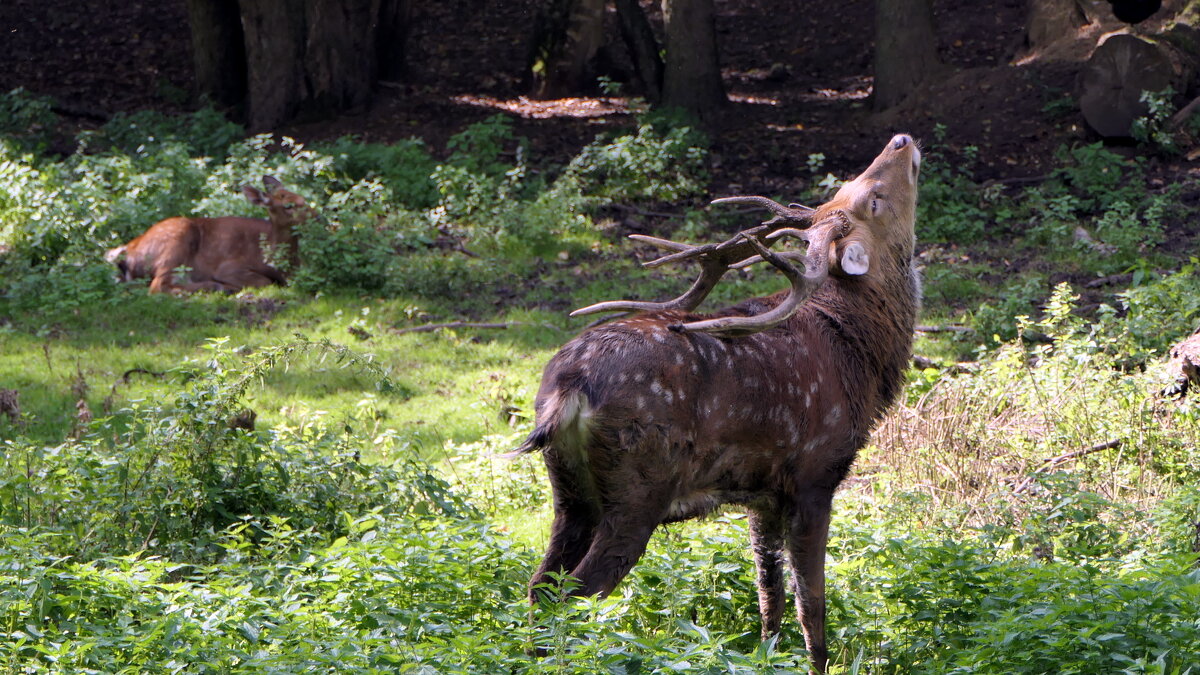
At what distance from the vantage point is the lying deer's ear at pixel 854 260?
18.7ft

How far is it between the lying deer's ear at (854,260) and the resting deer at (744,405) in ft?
0.04

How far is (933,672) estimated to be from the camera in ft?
15.6

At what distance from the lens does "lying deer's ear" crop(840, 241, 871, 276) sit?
5691 millimetres

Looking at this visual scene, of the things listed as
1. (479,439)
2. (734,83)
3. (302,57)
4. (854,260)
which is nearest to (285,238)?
(479,439)

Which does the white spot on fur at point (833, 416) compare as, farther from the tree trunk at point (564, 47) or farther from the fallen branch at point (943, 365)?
the tree trunk at point (564, 47)

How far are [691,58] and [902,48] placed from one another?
2.56 meters

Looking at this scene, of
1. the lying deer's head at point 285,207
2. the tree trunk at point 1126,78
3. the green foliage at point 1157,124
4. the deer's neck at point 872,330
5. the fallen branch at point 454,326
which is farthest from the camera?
the tree trunk at point 1126,78

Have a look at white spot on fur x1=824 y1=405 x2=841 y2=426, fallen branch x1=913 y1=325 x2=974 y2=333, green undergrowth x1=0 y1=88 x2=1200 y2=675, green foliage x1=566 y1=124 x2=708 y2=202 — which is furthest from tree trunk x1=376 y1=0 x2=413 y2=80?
white spot on fur x1=824 y1=405 x2=841 y2=426

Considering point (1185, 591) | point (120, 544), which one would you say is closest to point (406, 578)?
point (120, 544)

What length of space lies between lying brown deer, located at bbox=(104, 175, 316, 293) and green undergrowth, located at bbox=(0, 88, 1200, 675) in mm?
244

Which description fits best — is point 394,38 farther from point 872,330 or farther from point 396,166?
point 872,330

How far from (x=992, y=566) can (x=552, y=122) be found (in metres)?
12.3

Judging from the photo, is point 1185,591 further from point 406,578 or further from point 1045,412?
point 1045,412

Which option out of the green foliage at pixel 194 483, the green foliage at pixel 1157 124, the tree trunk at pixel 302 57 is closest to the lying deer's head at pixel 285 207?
the tree trunk at pixel 302 57
